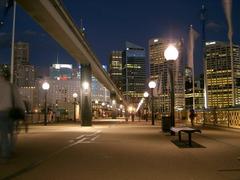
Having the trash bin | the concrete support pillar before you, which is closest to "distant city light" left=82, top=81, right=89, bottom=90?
the concrete support pillar

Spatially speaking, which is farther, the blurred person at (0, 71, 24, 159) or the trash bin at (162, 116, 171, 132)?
the trash bin at (162, 116, 171, 132)

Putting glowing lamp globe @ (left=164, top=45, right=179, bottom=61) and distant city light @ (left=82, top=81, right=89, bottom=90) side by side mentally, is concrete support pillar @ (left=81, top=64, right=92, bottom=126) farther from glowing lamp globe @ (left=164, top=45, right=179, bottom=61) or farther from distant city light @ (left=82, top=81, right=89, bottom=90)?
glowing lamp globe @ (left=164, top=45, right=179, bottom=61)

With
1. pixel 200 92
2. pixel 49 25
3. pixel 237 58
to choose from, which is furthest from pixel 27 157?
pixel 200 92

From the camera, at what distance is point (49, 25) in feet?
82.7

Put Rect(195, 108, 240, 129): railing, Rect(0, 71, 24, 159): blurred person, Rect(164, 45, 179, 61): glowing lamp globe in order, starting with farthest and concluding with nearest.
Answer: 1. Rect(195, 108, 240, 129): railing
2. Rect(164, 45, 179, 61): glowing lamp globe
3. Rect(0, 71, 24, 159): blurred person

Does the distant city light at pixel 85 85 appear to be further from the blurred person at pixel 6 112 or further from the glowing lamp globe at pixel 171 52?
the blurred person at pixel 6 112

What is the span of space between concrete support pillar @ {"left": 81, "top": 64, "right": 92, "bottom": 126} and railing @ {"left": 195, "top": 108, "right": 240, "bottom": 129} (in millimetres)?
10353

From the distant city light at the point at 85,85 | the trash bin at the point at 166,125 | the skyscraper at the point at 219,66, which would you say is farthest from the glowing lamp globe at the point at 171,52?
the skyscraper at the point at 219,66

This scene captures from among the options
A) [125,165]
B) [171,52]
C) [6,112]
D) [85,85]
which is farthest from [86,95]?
[125,165]

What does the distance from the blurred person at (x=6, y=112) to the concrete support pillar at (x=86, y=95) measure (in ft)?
93.2

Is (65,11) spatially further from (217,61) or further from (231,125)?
(217,61)

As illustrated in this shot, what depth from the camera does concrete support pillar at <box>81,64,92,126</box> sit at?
39281 millimetres

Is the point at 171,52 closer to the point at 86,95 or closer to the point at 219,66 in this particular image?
the point at 86,95

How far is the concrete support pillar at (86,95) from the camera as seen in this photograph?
39.3m
